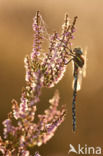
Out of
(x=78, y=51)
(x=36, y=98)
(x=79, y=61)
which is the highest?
(x=78, y=51)

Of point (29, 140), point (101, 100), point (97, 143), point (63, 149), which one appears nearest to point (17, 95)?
point (63, 149)

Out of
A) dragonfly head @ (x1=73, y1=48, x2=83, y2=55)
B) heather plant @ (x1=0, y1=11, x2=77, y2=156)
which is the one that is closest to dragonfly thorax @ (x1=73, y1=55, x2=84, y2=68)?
dragonfly head @ (x1=73, y1=48, x2=83, y2=55)

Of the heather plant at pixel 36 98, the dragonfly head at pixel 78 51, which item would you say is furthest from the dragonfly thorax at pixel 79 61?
the heather plant at pixel 36 98

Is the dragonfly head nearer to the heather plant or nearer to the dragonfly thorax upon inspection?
the dragonfly thorax

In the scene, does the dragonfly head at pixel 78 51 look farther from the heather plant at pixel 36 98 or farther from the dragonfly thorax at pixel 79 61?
the heather plant at pixel 36 98

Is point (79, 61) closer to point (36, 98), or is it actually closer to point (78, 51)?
point (78, 51)

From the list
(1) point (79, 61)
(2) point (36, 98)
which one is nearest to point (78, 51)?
(1) point (79, 61)

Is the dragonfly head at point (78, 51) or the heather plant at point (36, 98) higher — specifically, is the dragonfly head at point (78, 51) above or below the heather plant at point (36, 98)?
above

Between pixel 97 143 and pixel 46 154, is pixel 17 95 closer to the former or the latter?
pixel 46 154
